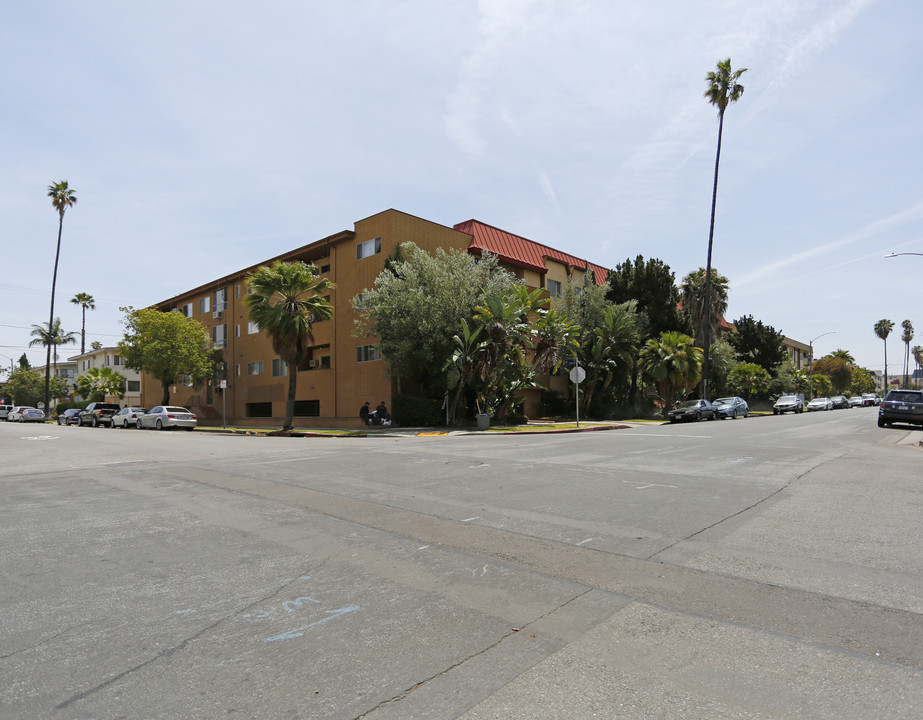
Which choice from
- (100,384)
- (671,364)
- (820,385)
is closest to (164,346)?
(100,384)

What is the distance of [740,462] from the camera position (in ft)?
40.0

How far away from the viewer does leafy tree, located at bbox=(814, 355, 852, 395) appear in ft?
307

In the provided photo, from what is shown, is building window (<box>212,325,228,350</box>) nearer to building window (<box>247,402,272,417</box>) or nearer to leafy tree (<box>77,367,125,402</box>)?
building window (<box>247,402,272,417</box>)

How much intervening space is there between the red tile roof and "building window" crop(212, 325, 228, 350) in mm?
21748

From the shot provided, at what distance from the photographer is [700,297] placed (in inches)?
1999

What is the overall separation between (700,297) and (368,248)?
31.7m

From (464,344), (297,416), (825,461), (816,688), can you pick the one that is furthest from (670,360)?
(816,688)

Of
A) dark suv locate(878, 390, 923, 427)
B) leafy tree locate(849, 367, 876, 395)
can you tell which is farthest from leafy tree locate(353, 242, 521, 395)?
leafy tree locate(849, 367, 876, 395)

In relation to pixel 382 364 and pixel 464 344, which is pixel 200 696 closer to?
pixel 464 344

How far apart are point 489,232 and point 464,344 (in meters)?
12.6

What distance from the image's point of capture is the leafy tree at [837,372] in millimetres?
93500

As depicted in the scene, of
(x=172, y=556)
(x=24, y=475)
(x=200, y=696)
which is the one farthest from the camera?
(x=24, y=475)

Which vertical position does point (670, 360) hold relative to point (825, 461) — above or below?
above

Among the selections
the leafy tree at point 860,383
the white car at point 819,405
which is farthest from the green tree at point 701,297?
the leafy tree at point 860,383
